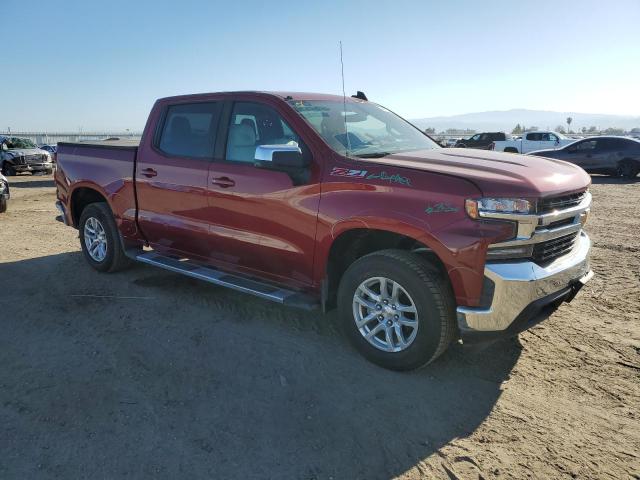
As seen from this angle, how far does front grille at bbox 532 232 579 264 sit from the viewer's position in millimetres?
3239

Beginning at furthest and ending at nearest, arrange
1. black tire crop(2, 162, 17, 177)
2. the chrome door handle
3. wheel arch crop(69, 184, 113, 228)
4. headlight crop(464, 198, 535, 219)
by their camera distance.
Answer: black tire crop(2, 162, 17, 177) → wheel arch crop(69, 184, 113, 228) → the chrome door handle → headlight crop(464, 198, 535, 219)

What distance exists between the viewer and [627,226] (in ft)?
27.6

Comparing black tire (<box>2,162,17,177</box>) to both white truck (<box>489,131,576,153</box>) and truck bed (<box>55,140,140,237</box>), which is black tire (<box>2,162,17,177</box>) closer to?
truck bed (<box>55,140,140,237</box>)

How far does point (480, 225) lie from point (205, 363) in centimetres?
220

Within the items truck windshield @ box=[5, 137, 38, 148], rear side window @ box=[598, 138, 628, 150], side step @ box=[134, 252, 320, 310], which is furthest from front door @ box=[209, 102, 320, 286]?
truck windshield @ box=[5, 137, 38, 148]

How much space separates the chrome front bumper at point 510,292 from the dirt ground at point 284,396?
52cm

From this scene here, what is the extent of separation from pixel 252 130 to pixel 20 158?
18.3 metres

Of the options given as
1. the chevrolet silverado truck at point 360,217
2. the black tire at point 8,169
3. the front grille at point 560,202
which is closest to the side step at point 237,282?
the chevrolet silverado truck at point 360,217

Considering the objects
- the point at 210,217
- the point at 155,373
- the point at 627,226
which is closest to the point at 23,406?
the point at 155,373

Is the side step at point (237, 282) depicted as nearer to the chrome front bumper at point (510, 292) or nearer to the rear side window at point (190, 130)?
the rear side window at point (190, 130)

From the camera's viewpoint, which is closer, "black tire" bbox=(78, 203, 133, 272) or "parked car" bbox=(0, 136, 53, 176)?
"black tire" bbox=(78, 203, 133, 272)

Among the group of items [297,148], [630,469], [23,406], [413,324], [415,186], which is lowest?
[630,469]

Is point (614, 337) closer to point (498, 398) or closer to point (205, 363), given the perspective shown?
point (498, 398)

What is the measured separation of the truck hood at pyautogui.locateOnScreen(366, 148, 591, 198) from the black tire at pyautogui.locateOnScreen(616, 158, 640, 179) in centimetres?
1497
